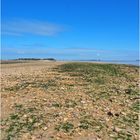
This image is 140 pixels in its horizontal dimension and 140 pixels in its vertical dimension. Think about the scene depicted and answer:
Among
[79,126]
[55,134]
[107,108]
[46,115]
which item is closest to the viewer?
[55,134]

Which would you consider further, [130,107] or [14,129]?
[130,107]

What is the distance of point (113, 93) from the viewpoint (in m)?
17.5

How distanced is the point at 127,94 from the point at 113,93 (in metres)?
0.72

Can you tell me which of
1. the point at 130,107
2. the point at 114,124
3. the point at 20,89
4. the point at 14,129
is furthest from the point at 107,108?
the point at 20,89

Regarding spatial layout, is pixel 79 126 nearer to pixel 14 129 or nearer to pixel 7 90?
pixel 14 129

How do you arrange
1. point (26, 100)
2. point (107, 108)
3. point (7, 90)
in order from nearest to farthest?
1. point (107, 108)
2. point (26, 100)
3. point (7, 90)

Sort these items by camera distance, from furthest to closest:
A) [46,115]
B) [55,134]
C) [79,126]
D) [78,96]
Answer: [78,96] → [46,115] → [79,126] → [55,134]

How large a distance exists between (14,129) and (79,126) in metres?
2.05

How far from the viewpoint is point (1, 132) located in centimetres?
1033

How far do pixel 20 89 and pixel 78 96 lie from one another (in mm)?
3482

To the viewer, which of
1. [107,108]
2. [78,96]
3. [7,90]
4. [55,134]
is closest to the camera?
[55,134]

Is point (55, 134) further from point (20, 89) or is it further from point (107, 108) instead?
point (20, 89)

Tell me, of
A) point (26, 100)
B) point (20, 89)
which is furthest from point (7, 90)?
point (26, 100)

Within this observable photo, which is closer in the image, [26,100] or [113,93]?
[26,100]
